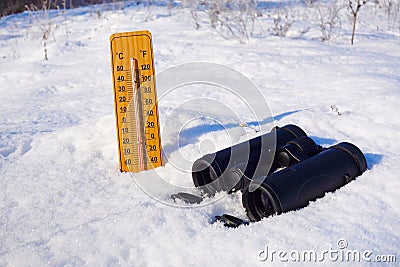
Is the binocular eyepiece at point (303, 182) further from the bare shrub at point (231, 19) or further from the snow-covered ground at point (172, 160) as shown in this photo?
the bare shrub at point (231, 19)

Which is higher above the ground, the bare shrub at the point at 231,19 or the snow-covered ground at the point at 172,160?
the bare shrub at the point at 231,19

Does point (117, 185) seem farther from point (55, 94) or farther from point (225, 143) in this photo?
point (55, 94)

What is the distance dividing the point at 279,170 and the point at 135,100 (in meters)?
0.86

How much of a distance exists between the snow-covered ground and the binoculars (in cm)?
6

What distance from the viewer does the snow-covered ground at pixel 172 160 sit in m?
1.76

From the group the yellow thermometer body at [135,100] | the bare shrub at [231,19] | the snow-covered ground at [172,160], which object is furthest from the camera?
the bare shrub at [231,19]

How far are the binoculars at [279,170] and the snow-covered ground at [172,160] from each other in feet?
0.20

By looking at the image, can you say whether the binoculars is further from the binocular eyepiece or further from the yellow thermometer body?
the yellow thermometer body

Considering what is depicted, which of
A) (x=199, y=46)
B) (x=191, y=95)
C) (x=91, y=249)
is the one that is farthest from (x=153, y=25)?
(x=91, y=249)

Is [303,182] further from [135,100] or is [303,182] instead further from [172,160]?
[135,100]

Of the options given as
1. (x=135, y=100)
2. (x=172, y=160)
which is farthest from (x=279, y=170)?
(x=135, y=100)

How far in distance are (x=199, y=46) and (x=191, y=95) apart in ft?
6.29

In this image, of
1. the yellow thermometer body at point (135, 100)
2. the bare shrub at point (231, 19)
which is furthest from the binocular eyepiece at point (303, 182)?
the bare shrub at point (231, 19)

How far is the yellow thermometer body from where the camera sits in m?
2.39
